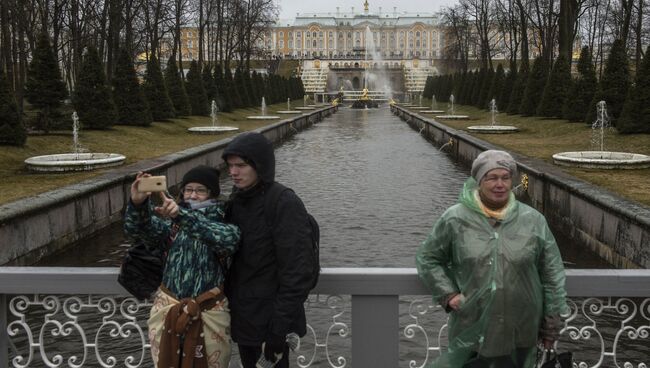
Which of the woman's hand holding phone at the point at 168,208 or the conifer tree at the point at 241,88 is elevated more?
the conifer tree at the point at 241,88

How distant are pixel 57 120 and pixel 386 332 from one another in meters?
18.0

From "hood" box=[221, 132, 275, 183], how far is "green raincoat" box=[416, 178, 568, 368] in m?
0.81

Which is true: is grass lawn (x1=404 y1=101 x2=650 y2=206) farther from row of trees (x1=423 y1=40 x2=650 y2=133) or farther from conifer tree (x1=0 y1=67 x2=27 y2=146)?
conifer tree (x1=0 y1=67 x2=27 y2=146)

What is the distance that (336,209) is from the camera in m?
12.9

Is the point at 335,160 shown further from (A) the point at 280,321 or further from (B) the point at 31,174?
(A) the point at 280,321

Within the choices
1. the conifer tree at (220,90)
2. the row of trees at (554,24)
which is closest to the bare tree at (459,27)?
the row of trees at (554,24)

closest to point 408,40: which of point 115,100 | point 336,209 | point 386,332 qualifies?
point 115,100

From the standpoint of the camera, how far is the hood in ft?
10.3

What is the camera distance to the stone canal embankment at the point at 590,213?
7926 mm

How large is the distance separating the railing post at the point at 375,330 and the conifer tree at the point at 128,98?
21.1 meters

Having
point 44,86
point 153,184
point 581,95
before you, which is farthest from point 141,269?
point 581,95

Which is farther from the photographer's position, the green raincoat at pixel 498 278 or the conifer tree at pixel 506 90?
the conifer tree at pixel 506 90

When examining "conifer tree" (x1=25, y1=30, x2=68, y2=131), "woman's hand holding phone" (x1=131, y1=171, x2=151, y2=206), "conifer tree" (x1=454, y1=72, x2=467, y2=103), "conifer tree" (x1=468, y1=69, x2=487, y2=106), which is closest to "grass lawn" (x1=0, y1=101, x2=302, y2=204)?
"conifer tree" (x1=25, y1=30, x2=68, y2=131)

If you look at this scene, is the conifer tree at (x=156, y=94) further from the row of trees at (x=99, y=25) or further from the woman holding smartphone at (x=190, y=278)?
the woman holding smartphone at (x=190, y=278)
